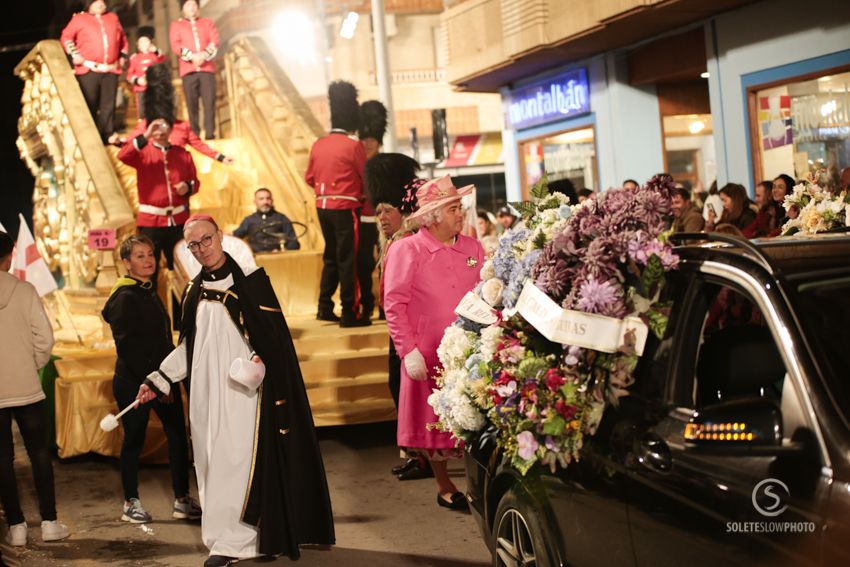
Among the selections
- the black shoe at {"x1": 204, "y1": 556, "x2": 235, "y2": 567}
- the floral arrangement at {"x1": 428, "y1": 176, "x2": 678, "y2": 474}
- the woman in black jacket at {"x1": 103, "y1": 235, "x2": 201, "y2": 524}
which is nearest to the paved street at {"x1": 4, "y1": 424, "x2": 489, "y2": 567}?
the woman in black jacket at {"x1": 103, "y1": 235, "x2": 201, "y2": 524}

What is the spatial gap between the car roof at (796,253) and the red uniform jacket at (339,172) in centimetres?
856

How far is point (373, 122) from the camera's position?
44.5ft

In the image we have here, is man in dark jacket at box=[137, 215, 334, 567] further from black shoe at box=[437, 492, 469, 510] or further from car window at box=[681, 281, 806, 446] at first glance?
car window at box=[681, 281, 806, 446]

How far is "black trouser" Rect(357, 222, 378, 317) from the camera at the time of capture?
13.1 metres

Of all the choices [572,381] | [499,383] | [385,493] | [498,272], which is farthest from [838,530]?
[385,493]

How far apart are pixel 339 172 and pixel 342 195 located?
0.23 metres

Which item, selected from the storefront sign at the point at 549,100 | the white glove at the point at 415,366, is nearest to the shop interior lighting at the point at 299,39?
the storefront sign at the point at 549,100

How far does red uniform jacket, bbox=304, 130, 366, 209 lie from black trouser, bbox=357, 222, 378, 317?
1.08 feet

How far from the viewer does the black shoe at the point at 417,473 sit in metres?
10.1

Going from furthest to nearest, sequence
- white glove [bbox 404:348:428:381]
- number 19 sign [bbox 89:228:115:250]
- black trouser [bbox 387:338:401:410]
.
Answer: number 19 sign [bbox 89:228:115:250] < black trouser [bbox 387:338:401:410] < white glove [bbox 404:348:428:381]

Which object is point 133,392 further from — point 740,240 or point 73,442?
point 740,240

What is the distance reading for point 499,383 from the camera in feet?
17.5

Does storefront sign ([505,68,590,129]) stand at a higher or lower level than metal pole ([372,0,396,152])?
lower

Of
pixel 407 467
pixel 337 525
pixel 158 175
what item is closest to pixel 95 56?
pixel 158 175
